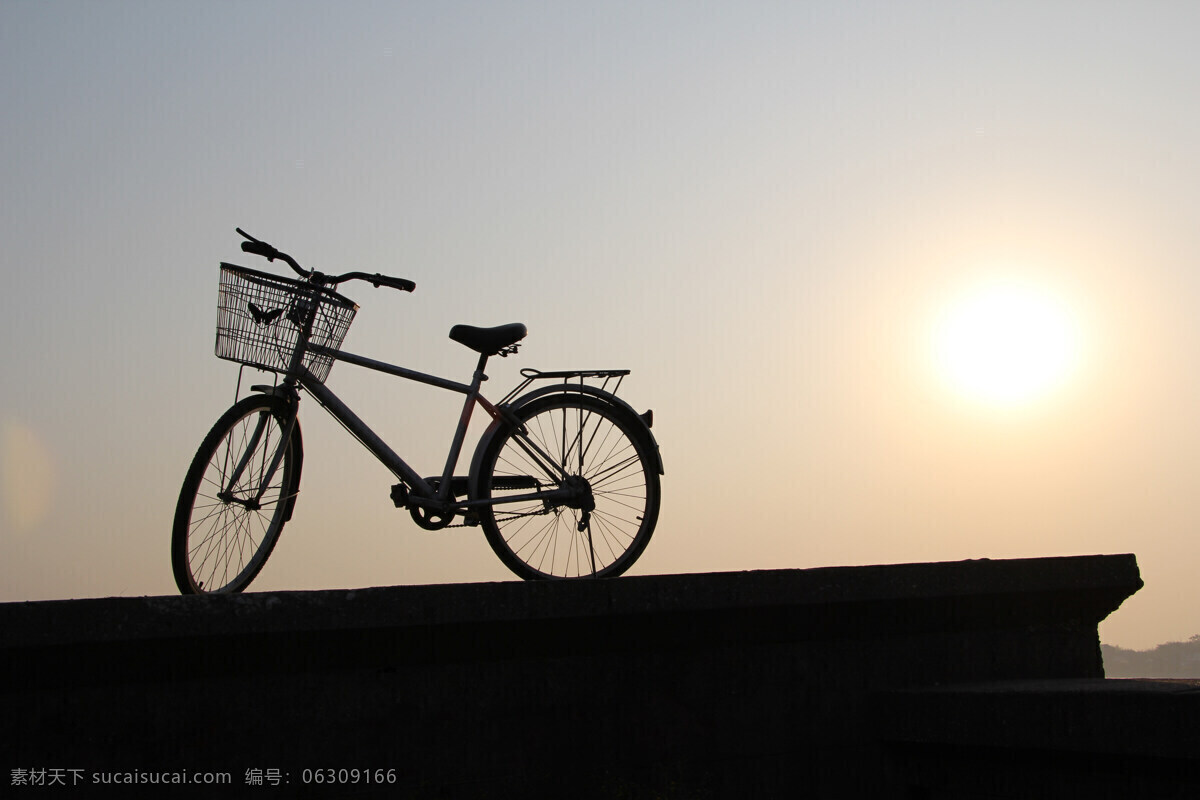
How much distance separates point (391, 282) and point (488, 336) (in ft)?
1.66

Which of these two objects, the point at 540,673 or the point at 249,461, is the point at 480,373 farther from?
the point at 540,673

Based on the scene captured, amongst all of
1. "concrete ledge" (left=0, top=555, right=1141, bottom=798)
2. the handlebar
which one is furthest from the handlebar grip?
"concrete ledge" (left=0, top=555, right=1141, bottom=798)

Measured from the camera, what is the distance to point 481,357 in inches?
207

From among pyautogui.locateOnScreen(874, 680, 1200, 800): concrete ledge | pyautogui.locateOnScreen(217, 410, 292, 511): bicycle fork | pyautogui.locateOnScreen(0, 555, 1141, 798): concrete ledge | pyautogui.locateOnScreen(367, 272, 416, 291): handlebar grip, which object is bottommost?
pyautogui.locateOnScreen(874, 680, 1200, 800): concrete ledge

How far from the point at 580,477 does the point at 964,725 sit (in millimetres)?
2191

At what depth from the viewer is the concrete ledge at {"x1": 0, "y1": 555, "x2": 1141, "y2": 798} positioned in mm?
2893

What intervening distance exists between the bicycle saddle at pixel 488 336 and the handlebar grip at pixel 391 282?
0.97ft

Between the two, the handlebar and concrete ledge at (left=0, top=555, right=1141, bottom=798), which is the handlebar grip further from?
concrete ledge at (left=0, top=555, right=1141, bottom=798)

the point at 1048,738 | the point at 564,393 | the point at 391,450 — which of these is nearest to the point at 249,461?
the point at 391,450

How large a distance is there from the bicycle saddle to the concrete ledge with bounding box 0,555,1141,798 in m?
1.98

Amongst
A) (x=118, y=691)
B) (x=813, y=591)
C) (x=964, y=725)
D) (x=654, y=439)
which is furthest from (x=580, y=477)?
(x=118, y=691)

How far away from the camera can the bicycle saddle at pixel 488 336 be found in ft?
17.1

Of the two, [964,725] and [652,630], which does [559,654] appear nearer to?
[652,630]

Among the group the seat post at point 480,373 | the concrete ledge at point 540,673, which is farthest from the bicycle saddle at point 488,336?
the concrete ledge at point 540,673
